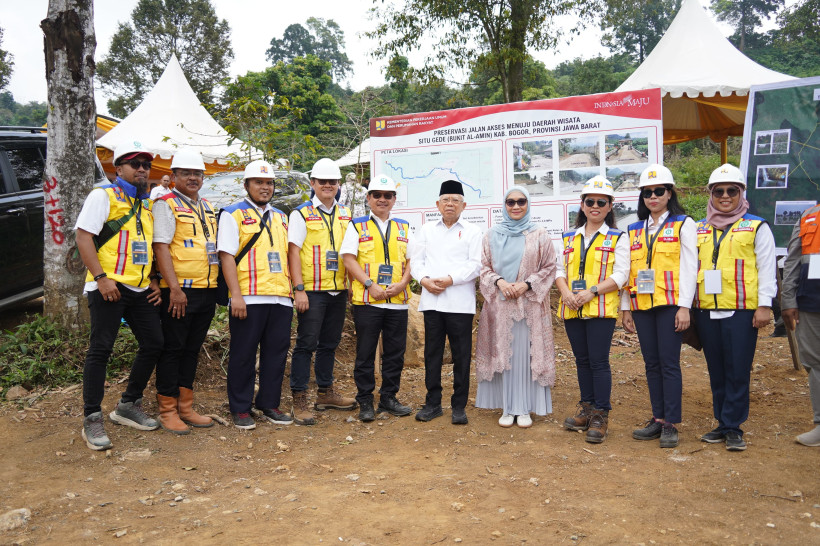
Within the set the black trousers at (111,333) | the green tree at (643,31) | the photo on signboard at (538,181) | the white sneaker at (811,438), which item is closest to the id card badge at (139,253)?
the black trousers at (111,333)

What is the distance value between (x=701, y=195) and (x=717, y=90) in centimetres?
1126

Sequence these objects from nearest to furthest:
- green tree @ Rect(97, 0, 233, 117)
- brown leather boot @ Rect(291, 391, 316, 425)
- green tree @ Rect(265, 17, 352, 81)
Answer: brown leather boot @ Rect(291, 391, 316, 425)
green tree @ Rect(97, 0, 233, 117)
green tree @ Rect(265, 17, 352, 81)

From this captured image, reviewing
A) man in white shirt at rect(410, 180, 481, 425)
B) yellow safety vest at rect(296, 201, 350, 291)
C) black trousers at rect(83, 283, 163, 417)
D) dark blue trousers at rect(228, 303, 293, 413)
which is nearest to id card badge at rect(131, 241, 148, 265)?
black trousers at rect(83, 283, 163, 417)

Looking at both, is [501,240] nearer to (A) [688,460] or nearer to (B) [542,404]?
(B) [542,404]

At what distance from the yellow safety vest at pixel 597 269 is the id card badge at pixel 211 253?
8.39 ft

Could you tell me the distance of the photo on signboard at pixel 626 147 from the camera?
566 cm

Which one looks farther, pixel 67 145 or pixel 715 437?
pixel 67 145

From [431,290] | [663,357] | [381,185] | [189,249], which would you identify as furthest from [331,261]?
[663,357]

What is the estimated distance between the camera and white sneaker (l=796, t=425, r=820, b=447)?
4.06 metres

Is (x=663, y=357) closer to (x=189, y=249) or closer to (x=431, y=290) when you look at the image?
(x=431, y=290)

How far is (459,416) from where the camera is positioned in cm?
477

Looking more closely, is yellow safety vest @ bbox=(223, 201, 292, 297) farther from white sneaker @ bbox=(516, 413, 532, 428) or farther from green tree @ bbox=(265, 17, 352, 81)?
green tree @ bbox=(265, 17, 352, 81)

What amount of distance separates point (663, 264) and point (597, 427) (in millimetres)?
1209

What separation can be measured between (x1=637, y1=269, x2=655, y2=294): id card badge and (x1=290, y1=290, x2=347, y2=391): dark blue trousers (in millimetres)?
2251
